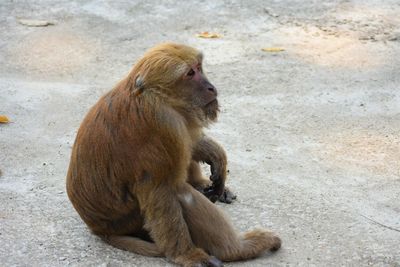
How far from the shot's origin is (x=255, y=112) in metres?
8.92

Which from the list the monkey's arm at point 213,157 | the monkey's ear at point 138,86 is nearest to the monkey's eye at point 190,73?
the monkey's ear at point 138,86

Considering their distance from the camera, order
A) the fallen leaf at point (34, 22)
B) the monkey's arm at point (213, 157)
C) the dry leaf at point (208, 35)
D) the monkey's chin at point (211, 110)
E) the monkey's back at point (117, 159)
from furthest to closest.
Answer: the fallen leaf at point (34, 22) → the dry leaf at point (208, 35) → the monkey's arm at point (213, 157) → the monkey's chin at point (211, 110) → the monkey's back at point (117, 159)

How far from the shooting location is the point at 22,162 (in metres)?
7.63

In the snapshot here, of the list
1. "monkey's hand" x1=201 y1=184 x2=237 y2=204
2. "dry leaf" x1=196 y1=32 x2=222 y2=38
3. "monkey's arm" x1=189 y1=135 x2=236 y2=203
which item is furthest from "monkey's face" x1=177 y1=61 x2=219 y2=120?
"dry leaf" x1=196 y1=32 x2=222 y2=38

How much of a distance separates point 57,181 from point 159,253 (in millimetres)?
1955

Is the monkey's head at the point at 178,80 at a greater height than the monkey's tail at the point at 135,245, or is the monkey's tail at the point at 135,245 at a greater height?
the monkey's head at the point at 178,80

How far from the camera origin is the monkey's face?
554 cm

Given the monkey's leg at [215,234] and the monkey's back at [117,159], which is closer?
the monkey's back at [117,159]

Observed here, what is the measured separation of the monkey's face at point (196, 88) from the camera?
18.2ft

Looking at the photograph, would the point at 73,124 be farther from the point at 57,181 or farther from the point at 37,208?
the point at 37,208

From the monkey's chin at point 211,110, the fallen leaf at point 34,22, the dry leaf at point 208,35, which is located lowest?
the fallen leaf at point 34,22

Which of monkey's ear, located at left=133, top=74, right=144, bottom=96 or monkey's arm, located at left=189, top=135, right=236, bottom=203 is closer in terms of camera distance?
monkey's ear, located at left=133, top=74, right=144, bottom=96

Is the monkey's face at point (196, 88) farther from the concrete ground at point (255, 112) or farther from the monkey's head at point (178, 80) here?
the concrete ground at point (255, 112)

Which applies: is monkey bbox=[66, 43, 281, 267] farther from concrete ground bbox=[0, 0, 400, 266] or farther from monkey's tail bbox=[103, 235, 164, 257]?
concrete ground bbox=[0, 0, 400, 266]
